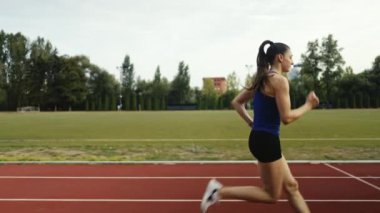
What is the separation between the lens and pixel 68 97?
294 feet

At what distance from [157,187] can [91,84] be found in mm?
94360

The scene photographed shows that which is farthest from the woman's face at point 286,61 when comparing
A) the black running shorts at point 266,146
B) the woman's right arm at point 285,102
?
the black running shorts at point 266,146

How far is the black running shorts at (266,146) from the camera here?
4098 millimetres

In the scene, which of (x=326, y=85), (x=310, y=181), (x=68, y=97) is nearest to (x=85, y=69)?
(x=68, y=97)

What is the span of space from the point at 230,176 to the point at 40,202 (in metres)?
3.67

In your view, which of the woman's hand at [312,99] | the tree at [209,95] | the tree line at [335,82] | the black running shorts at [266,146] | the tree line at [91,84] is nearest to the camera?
the woman's hand at [312,99]

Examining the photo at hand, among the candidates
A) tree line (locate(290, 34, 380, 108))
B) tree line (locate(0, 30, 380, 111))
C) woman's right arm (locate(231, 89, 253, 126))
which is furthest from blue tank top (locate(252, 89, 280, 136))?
tree line (locate(0, 30, 380, 111))

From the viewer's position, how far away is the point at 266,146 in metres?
4.09

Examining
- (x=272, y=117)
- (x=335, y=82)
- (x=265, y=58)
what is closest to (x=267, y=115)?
(x=272, y=117)

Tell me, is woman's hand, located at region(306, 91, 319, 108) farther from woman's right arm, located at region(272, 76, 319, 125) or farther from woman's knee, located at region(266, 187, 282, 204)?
woman's knee, located at region(266, 187, 282, 204)

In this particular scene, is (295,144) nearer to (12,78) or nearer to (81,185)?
(81,185)

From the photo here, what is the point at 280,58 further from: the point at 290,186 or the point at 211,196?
the point at 211,196

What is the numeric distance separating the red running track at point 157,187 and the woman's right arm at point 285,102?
2488 millimetres

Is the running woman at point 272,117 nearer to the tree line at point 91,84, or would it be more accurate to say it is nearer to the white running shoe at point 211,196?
the white running shoe at point 211,196
